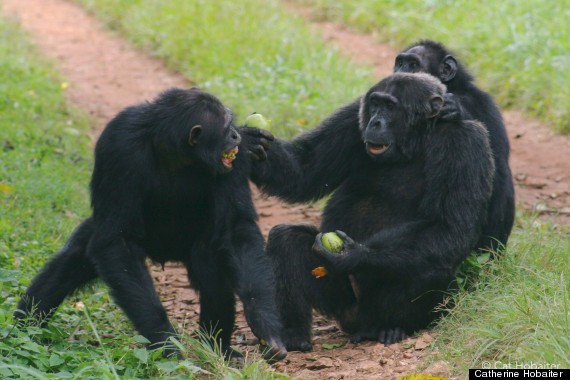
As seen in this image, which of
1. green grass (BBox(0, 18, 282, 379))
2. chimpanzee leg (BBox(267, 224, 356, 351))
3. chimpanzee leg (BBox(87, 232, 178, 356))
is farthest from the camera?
chimpanzee leg (BBox(267, 224, 356, 351))

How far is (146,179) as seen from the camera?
6.30 m

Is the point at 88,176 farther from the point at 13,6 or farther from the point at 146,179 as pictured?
the point at 13,6

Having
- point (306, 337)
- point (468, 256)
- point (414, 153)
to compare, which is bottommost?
point (306, 337)

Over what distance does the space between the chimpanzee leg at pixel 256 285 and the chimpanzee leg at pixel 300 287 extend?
450mm

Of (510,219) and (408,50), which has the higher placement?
(408,50)

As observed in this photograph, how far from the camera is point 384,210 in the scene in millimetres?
6945

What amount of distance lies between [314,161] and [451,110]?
1142 mm

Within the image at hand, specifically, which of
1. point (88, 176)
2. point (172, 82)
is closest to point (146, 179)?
point (88, 176)

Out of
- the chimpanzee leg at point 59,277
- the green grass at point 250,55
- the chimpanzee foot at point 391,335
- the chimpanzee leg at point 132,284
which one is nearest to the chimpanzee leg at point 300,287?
the chimpanzee foot at point 391,335

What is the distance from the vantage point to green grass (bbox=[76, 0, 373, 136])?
39.6ft

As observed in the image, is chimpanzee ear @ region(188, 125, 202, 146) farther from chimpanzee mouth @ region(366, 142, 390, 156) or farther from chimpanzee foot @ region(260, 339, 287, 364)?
chimpanzee foot @ region(260, 339, 287, 364)

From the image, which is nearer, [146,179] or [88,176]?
[146,179]

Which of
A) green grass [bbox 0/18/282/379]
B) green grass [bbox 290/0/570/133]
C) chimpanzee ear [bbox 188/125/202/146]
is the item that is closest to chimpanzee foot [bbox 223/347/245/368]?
green grass [bbox 0/18/282/379]

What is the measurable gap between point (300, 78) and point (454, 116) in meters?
6.34
